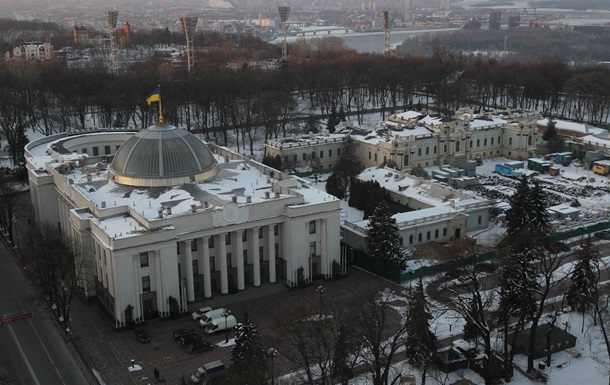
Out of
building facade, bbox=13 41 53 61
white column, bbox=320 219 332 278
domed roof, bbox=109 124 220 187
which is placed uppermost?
building facade, bbox=13 41 53 61

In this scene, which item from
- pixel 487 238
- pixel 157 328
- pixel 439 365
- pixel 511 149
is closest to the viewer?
pixel 439 365

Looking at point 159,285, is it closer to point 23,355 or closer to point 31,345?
point 31,345

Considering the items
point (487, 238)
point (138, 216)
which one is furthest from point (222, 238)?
point (487, 238)

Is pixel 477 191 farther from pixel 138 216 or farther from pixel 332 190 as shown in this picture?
pixel 138 216

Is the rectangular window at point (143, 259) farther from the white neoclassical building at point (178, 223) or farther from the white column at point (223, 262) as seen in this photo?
the white column at point (223, 262)

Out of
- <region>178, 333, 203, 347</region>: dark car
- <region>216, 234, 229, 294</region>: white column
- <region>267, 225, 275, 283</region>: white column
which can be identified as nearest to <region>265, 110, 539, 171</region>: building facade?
<region>267, 225, 275, 283</region>: white column

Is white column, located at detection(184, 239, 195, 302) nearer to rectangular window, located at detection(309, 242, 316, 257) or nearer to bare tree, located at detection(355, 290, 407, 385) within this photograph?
rectangular window, located at detection(309, 242, 316, 257)
